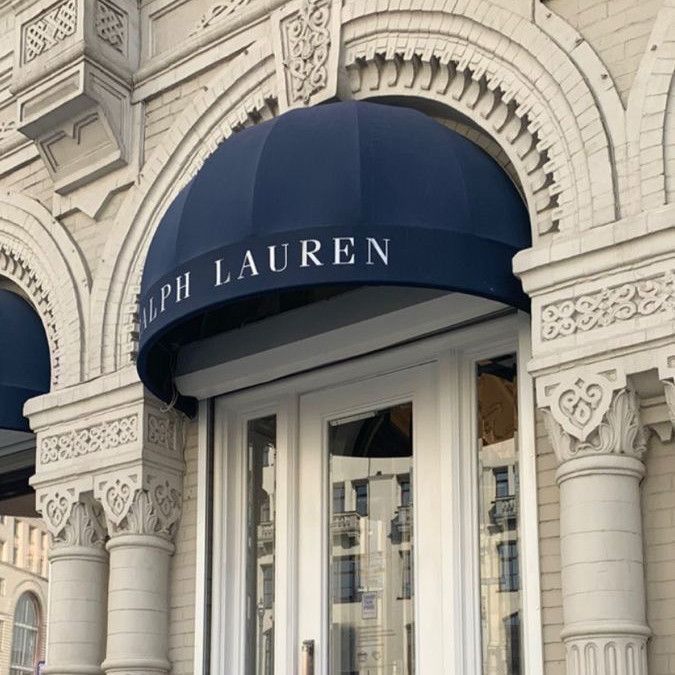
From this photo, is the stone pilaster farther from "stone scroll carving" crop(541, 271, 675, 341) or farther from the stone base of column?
the stone base of column

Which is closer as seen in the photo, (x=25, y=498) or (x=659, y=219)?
(x=659, y=219)

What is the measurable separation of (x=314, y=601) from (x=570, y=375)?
9.57 ft

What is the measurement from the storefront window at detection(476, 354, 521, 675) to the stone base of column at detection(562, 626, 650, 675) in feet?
4.05

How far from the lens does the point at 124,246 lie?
1122 cm

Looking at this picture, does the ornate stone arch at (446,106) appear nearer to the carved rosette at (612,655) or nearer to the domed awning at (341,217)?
the domed awning at (341,217)

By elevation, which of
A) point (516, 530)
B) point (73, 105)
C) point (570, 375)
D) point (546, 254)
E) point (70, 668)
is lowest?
point (70, 668)

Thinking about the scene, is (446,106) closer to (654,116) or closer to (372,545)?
(654,116)

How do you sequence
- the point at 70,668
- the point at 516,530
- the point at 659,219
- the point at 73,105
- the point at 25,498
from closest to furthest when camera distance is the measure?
the point at 659,219 < the point at 516,530 < the point at 70,668 < the point at 73,105 < the point at 25,498

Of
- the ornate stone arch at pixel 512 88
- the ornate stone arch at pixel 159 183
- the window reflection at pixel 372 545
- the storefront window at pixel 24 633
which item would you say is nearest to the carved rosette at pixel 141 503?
the ornate stone arch at pixel 159 183

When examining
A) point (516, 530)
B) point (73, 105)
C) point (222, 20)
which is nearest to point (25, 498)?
point (73, 105)

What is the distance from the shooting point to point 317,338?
10.2m

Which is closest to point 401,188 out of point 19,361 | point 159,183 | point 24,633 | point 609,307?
point 609,307

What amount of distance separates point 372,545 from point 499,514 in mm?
1115

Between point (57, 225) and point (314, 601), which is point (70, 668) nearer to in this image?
point (314, 601)
